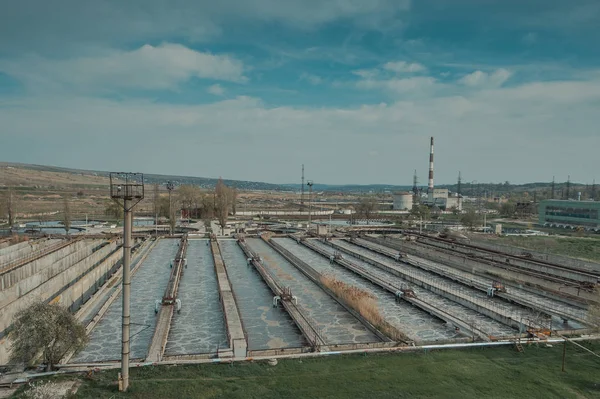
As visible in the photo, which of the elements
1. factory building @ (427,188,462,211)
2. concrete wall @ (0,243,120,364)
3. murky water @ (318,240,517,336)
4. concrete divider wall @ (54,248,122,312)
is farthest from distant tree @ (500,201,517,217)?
concrete divider wall @ (54,248,122,312)

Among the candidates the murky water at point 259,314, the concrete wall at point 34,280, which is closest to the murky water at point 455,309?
the murky water at point 259,314

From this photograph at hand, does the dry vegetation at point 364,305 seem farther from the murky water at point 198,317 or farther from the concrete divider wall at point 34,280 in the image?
the concrete divider wall at point 34,280

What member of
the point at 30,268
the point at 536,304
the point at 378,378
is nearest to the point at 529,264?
the point at 536,304

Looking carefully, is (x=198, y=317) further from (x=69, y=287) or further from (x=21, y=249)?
(x=21, y=249)

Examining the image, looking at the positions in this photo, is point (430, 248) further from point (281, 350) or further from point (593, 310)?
point (281, 350)

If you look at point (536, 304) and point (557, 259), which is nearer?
point (536, 304)

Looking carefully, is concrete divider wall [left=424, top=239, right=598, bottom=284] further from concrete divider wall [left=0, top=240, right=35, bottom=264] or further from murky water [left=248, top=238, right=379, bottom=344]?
concrete divider wall [left=0, top=240, right=35, bottom=264]
